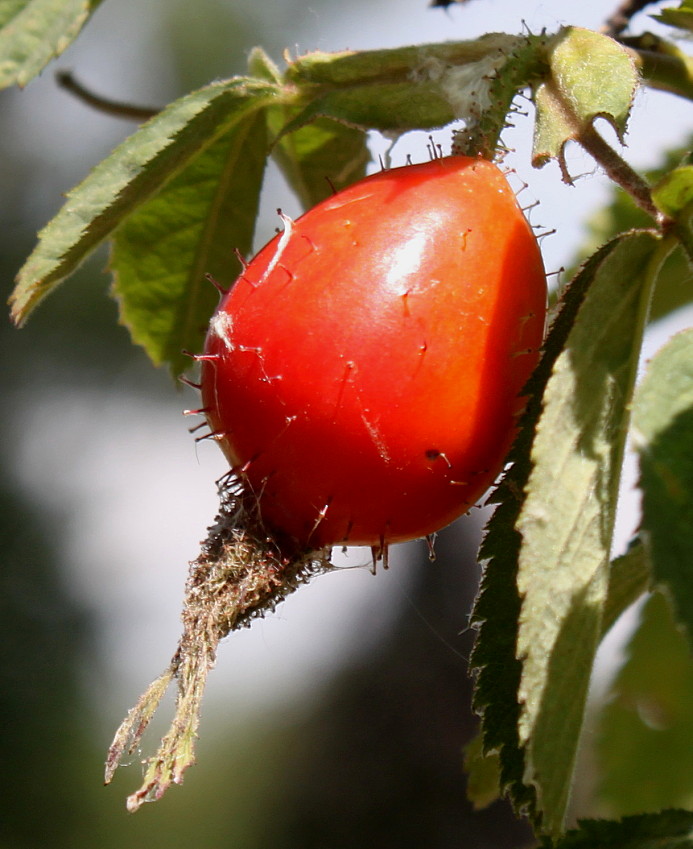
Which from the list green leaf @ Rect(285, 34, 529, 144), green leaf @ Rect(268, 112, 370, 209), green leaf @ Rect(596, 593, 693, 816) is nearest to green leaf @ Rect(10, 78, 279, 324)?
green leaf @ Rect(285, 34, 529, 144)

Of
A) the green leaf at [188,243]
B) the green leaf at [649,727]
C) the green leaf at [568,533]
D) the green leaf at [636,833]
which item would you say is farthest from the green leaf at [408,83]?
the green leaf at [649,727]

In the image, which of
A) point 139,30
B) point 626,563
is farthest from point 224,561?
point 139,30

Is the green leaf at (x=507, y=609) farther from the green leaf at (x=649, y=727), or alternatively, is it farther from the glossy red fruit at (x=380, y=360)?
the green leaf at (x=649, y=727)

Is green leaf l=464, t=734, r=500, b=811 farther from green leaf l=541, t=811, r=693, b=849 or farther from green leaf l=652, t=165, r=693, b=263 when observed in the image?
green leaf l=652, t=165, r=693, b=263

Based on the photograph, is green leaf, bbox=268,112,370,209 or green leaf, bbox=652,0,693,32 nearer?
green leaf, bbox=652,0,693,32

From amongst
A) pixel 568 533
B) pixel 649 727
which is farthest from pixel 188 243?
pixel 649 727

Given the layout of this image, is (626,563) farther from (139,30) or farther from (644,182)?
(139,30)
